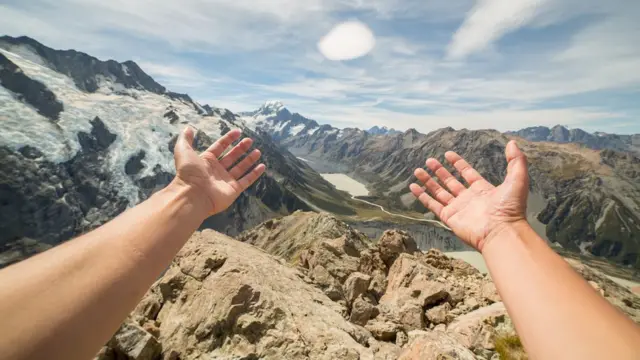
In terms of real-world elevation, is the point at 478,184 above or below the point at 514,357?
above

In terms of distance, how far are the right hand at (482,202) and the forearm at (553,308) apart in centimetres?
60

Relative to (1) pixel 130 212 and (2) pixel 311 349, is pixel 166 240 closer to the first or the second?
(1) pixel 130 212

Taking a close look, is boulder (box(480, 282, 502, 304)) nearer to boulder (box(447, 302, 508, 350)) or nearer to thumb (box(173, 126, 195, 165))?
boulder (box(447, 302, 508, 350))

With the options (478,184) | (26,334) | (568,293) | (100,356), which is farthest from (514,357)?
(100,356)

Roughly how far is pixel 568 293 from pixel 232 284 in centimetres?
1185

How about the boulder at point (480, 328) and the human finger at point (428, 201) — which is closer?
the human finger at point (428, 201)

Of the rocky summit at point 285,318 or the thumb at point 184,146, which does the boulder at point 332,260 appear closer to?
the rocky summit at point 285,318

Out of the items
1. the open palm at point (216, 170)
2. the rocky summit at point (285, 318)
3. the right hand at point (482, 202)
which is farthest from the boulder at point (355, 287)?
the open palm at point (216, 170)

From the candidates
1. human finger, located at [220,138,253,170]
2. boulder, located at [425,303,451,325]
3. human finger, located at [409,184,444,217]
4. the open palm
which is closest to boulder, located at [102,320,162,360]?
the open palm

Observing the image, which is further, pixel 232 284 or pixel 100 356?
pixel 232 284

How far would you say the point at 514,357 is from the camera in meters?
11.0

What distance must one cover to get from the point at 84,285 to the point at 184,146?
456 centimetres

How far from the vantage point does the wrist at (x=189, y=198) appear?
743 centimetres

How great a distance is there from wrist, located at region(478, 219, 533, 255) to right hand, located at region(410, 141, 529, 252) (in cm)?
2
